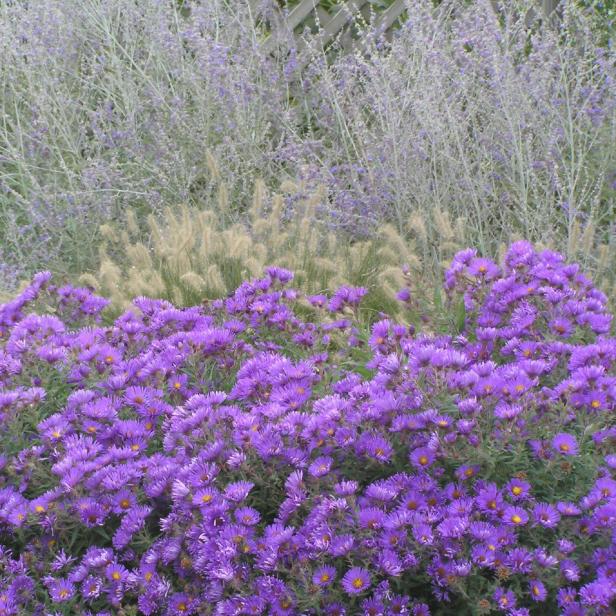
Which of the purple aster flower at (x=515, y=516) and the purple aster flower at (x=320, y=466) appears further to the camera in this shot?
the purple aster flower at (x=320, y=466)

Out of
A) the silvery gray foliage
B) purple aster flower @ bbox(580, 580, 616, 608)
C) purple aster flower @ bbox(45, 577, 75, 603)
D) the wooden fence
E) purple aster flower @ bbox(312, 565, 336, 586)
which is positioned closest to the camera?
purple aster flower @ bbox(580, 580, 616, 608)

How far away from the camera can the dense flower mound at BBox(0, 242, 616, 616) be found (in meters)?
1.59

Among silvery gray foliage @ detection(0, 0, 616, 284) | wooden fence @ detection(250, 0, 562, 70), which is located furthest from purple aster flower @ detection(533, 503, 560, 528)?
wooden fence @ detection(250, 0, 562, 70)

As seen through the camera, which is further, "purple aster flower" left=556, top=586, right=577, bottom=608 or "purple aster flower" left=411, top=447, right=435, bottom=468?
"purple aster flower" left=411, top=447, right=435, bottom=468

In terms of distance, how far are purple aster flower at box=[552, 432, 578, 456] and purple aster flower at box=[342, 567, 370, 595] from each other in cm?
42

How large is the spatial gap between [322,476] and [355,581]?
24cm

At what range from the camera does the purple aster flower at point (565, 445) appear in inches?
65.0

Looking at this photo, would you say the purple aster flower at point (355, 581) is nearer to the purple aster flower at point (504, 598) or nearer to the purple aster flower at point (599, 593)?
the purple aster flower at point (504, 598)

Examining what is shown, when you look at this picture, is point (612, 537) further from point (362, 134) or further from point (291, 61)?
point (291, 61)

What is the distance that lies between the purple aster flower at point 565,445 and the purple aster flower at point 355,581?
0.42 m

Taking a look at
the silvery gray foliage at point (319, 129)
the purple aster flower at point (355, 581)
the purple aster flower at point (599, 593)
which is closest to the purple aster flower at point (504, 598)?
the purple aster flower at point (599, 593)

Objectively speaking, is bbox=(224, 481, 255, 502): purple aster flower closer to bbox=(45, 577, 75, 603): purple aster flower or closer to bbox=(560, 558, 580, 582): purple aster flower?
bbox=(45, 577, 75, 603): purple aster flower

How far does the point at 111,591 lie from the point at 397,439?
0.62 metres

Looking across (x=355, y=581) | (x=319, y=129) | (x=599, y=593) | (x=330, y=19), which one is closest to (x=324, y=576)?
(x=355, y=581)
